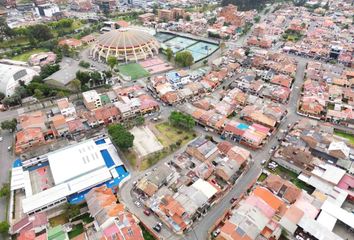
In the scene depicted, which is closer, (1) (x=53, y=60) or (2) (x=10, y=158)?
(2) (x=10, y=158)

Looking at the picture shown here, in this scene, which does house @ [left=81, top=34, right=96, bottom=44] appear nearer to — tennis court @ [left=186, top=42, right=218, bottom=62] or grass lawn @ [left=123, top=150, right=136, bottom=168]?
tennis court @ [left=186, top=42, right=218, bottom=62]

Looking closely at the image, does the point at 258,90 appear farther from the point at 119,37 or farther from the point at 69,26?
the point at 69,26

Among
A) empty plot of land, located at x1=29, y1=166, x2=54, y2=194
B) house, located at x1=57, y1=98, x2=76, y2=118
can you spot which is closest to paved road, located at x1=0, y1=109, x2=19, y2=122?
house, located at x1=57, y1=98, x2=76, y2=118

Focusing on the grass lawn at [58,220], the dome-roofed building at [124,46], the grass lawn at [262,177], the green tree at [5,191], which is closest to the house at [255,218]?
the grass lawn at [262,177]

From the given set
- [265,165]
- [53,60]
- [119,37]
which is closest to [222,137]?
[265,165]

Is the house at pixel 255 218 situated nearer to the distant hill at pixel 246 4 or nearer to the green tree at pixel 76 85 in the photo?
the green tree at pixel 76 85

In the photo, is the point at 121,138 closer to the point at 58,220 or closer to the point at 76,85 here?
the point at 58,220
